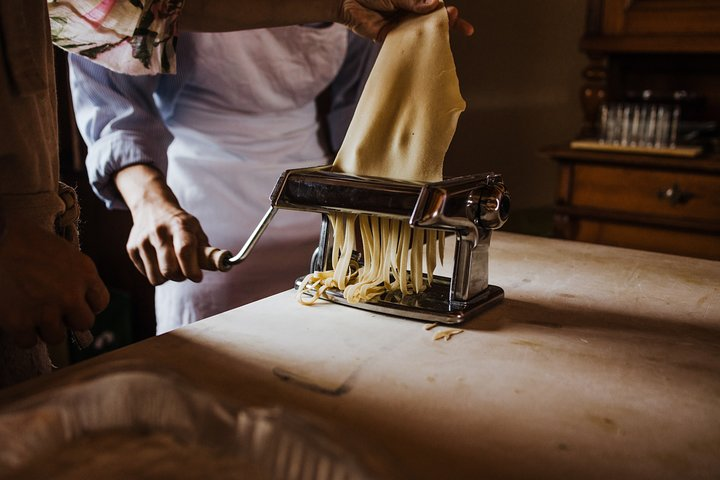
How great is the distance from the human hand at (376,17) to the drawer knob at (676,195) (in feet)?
4.35

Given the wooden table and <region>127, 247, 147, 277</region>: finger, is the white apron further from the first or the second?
the wooden table

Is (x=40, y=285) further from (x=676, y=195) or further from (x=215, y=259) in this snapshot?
(x=676, y=195)

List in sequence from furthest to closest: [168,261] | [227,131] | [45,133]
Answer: [227,131]
[168,261]
[45,133]

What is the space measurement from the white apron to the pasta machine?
592 millimetres

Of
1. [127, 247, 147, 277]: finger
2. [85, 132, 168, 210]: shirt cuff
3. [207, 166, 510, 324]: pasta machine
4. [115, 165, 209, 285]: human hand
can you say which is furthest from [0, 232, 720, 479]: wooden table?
[85, 132, 168, 210]: shirt cuff

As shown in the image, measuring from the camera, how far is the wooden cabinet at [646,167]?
2150mm

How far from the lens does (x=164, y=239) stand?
1.12 m

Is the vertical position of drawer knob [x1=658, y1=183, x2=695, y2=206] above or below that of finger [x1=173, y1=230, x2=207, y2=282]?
below

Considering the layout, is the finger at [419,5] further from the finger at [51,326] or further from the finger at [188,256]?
the finger at [51,326]

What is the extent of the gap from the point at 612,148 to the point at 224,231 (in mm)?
1300

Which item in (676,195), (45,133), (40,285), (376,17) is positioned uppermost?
(376,17)

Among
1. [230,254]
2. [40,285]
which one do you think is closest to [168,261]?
[230,254]

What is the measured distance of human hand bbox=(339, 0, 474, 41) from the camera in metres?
1.04

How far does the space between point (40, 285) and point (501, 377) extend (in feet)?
1.53
